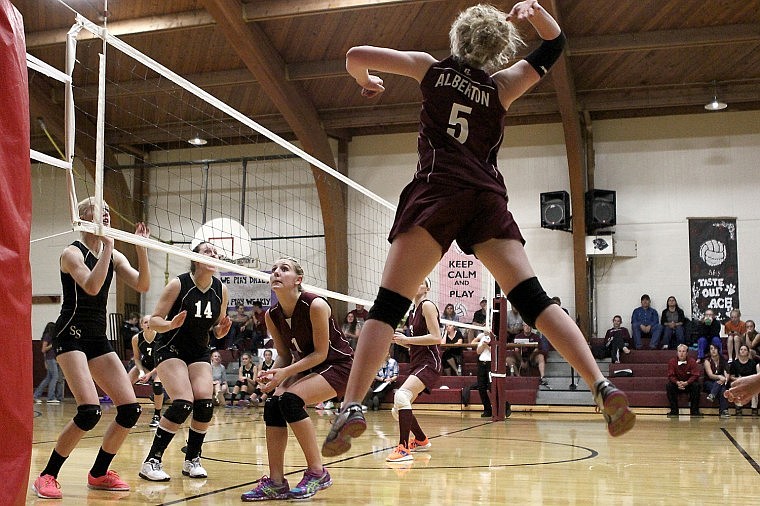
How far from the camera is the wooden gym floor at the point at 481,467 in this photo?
16.8 feet

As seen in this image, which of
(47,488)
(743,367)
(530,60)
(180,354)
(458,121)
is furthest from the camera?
(743,367)

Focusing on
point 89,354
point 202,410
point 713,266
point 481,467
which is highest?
point 713,266

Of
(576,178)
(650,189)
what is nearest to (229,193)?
(576,178)

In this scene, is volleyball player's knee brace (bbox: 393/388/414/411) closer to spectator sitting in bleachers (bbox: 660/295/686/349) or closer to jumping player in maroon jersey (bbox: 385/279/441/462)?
jumping player in maroon jersey (bbox: 385/279/441/462)

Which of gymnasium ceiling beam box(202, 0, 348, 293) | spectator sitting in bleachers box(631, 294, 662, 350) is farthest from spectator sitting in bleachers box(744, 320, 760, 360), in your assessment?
gymnasium ceiling beam box(202, 0, 348, 293)

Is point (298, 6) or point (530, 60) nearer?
point (530, 60)

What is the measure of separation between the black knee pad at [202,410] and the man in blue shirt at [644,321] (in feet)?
43.3

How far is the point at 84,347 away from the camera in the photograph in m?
5.41

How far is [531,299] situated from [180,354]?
3.83 meters

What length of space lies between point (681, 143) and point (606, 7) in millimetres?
5218

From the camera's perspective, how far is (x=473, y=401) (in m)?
15.2

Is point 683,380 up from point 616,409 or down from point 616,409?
down

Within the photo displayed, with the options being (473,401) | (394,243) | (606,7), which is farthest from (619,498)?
(606,7)

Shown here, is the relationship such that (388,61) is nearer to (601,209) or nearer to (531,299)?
(531,299)
